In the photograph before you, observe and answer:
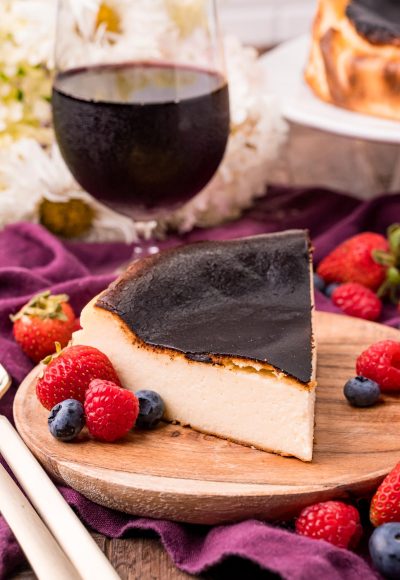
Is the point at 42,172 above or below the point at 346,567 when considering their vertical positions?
above

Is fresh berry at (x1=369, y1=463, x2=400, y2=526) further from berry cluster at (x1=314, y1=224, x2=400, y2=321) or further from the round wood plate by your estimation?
berry cluster at (x1=314, y1=224, x2=400, y2=321)

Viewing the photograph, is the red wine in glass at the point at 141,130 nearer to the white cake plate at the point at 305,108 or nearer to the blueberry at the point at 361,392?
the white cake plate at the point at 305,108

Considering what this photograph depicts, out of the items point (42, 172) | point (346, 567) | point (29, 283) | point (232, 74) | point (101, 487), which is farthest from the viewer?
point (232, 74)

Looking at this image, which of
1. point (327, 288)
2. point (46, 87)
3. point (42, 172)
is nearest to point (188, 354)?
point (327, 288)

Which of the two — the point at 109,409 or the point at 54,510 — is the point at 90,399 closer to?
the point at 109,409

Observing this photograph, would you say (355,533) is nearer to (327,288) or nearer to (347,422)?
(347,422)

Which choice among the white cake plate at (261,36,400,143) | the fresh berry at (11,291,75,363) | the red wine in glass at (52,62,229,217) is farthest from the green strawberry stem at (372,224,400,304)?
the fresh berry at (11,291,75,363)

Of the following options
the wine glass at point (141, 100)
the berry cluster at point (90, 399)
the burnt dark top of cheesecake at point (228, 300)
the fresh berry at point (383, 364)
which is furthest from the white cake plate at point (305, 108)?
the berry cluster at point (90, 399)

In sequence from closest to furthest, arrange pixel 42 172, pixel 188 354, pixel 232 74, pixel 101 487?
pixel 101 487, pixel 188 354, pixel 42 172, pixel 232 74
